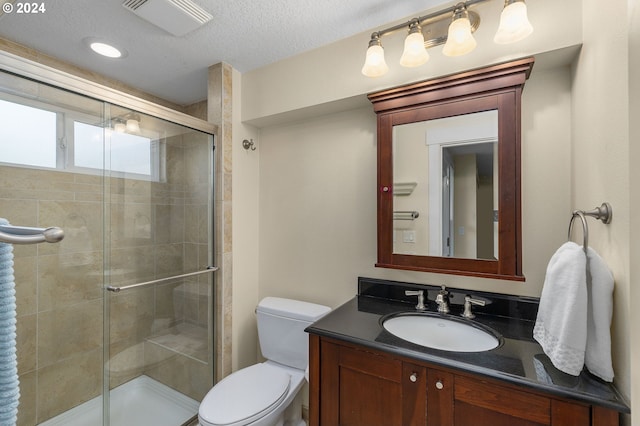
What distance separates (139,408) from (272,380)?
88cm

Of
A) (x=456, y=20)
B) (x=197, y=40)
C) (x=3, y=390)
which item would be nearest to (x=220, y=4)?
(x=197, y=40)

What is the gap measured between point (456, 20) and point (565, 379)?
4.38ft

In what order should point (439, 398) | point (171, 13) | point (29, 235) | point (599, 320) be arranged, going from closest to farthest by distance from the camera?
point (29, 235)
point (599, 320)
point (439, 398)
point (171, 13)

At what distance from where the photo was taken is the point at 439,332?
131 cm

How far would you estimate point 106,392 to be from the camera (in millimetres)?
1539

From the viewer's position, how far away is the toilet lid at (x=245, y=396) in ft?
4.18

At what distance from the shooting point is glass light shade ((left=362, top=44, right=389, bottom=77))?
1321 mm

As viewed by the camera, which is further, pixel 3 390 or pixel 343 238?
pixel 343 238

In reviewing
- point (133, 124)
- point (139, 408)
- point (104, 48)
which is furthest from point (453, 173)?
point (139, 408)

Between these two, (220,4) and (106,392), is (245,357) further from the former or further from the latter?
(220,4)

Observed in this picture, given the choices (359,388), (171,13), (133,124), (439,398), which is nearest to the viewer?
(439,398)

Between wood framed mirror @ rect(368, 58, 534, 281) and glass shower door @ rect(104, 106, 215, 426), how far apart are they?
1189mm

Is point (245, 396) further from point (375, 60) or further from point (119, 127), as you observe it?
point (375, 60)

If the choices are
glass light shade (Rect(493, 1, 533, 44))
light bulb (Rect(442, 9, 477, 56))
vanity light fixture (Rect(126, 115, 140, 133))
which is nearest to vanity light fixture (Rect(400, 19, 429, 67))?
light bulb (Rect(442, 9, 477, 56))
